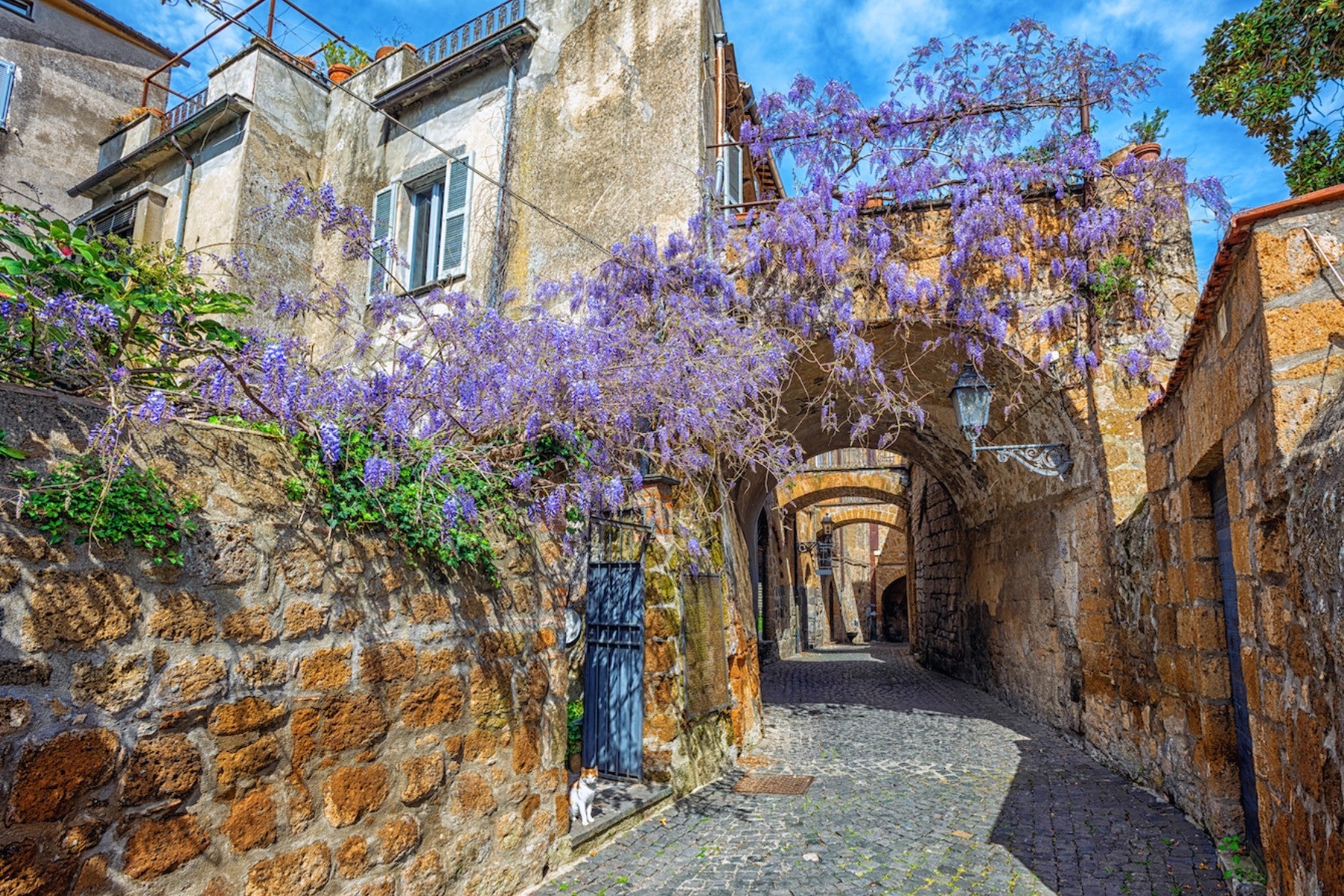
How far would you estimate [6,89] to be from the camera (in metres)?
10.1

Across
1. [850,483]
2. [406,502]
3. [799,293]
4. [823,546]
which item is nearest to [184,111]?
[799,293]

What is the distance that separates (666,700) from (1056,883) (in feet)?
8.13

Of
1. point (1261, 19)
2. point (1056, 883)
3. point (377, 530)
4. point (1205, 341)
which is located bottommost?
point (1056, 883)

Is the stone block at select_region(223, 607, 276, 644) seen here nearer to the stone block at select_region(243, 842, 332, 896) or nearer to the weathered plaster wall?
the stone block at select_region(243, 842, 332, 896)

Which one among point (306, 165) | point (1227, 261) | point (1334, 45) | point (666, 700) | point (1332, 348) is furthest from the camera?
point (306, 165)

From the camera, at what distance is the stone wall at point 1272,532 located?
239cm

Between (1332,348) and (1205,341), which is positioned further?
(1205,341)

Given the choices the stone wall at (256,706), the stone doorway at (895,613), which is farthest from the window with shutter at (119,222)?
the stone doorway at (895,613)

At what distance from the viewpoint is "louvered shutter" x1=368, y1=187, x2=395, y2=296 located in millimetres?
8477

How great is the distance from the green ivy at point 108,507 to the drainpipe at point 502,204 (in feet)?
18.2

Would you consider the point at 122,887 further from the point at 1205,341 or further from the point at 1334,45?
the point at 1334,45

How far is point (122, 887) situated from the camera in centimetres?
215

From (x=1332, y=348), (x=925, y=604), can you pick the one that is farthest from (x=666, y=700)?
(x=925, y=604)

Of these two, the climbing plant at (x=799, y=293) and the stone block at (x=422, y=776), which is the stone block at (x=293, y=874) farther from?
the climbing plant at (x=799, y=293)
